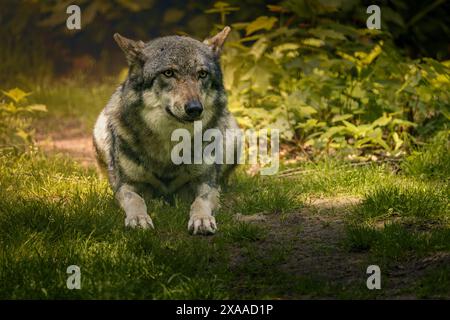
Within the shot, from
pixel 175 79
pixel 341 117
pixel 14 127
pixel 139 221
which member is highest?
pixel 14 127

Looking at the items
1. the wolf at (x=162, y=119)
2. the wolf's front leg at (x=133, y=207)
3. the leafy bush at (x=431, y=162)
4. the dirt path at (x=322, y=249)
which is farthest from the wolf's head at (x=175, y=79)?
the leafy bush at (x=431, y=162)

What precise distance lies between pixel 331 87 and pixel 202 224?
304cm

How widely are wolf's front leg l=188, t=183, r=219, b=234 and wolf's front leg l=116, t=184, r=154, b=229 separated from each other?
30 cm

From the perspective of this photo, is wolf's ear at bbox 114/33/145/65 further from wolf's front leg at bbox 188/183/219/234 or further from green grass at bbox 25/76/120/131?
green grass at bbox 25/76/120/131

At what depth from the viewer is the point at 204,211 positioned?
5078 millimetres

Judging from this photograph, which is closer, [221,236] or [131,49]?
[221,236]

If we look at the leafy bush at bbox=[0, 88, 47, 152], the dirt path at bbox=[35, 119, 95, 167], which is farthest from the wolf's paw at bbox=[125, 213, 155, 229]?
the leafy bush at bbox=[0, 88, 47, 152]

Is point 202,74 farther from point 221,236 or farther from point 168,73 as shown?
point 221,236

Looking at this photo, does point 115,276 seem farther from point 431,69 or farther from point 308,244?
point 431,69

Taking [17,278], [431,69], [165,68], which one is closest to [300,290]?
[17,278]

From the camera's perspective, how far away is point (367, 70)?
7.40m

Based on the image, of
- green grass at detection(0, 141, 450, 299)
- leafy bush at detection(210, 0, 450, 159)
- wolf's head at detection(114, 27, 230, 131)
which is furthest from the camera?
leafy bush at detection(210, 0, 450, 159)

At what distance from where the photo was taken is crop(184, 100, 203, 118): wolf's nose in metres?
4.96

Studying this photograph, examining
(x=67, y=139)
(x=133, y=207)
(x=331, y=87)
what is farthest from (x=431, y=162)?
(x=67, y=139)
